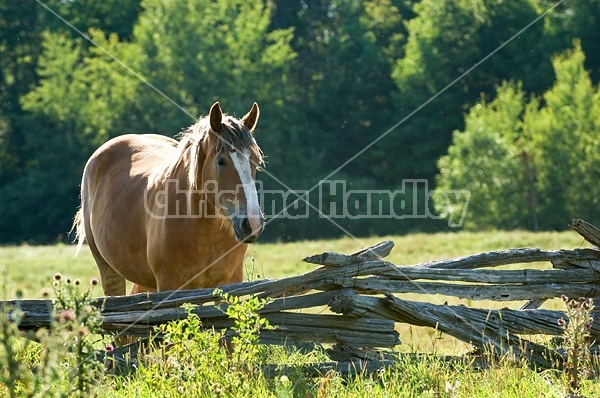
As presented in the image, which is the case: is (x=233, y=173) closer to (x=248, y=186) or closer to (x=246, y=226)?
(x=248, y=186)

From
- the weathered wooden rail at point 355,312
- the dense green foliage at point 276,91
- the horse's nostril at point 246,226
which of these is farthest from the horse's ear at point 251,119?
the dense green foliage at point 276,91

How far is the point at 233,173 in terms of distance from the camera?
595 cm

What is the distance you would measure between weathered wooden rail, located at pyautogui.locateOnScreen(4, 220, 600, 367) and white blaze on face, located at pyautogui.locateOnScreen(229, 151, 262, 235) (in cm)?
43

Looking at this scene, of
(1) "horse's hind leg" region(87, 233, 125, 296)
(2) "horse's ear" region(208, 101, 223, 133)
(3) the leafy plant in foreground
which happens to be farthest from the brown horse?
(3) the leafy plant in foreground

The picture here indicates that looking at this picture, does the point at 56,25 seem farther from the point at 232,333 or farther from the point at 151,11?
the point at 232,333

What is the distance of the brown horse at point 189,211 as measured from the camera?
5.96m

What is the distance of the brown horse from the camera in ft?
19.6

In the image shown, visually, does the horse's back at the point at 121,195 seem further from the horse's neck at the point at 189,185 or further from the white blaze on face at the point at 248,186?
the white blaze on face at the point at 248,186

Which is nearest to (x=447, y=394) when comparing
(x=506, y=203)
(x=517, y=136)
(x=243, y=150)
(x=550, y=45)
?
(x=243, y=150)

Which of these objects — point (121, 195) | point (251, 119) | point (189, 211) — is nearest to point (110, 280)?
point (121, 195)

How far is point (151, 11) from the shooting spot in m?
52.0

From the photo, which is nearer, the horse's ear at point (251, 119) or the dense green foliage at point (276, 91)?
the horse's ear at point (251, 119)

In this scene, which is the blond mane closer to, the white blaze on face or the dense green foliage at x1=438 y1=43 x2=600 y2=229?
the white blaze on face

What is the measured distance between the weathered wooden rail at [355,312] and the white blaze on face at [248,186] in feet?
1.41
